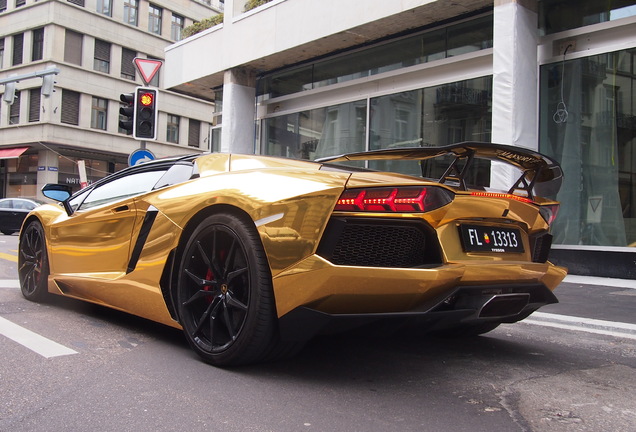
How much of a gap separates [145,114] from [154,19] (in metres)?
32.3

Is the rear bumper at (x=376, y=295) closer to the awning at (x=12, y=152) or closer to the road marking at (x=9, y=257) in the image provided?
the road marking at (x=9, y=257)

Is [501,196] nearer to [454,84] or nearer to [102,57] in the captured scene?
[454,84]

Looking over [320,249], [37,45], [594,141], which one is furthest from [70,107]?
[320,249]

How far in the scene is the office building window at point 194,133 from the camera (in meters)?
42.3

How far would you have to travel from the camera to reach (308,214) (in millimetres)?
2812

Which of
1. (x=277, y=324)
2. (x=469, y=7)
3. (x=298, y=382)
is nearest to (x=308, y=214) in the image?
(x=277, y=324)

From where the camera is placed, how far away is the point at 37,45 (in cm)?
3384

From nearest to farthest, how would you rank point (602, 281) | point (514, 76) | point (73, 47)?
point (602, 281) → point (514, 76) → point (73, 47)

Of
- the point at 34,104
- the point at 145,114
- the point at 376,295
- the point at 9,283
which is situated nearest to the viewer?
the point at 376,295

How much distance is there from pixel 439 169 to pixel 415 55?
7.69 metres

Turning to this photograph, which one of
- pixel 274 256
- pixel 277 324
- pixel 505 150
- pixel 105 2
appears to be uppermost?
pixel 105 2

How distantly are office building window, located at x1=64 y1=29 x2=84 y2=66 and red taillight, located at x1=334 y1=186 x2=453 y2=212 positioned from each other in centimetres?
3533

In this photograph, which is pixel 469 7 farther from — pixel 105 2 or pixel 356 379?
pixel 105 2

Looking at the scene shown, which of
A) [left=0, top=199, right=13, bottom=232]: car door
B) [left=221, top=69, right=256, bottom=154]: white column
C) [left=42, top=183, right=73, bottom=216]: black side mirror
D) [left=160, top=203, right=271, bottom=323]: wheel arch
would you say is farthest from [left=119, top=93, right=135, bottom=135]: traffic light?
[left=0, top=199, right=13, bottom=232]: car door
